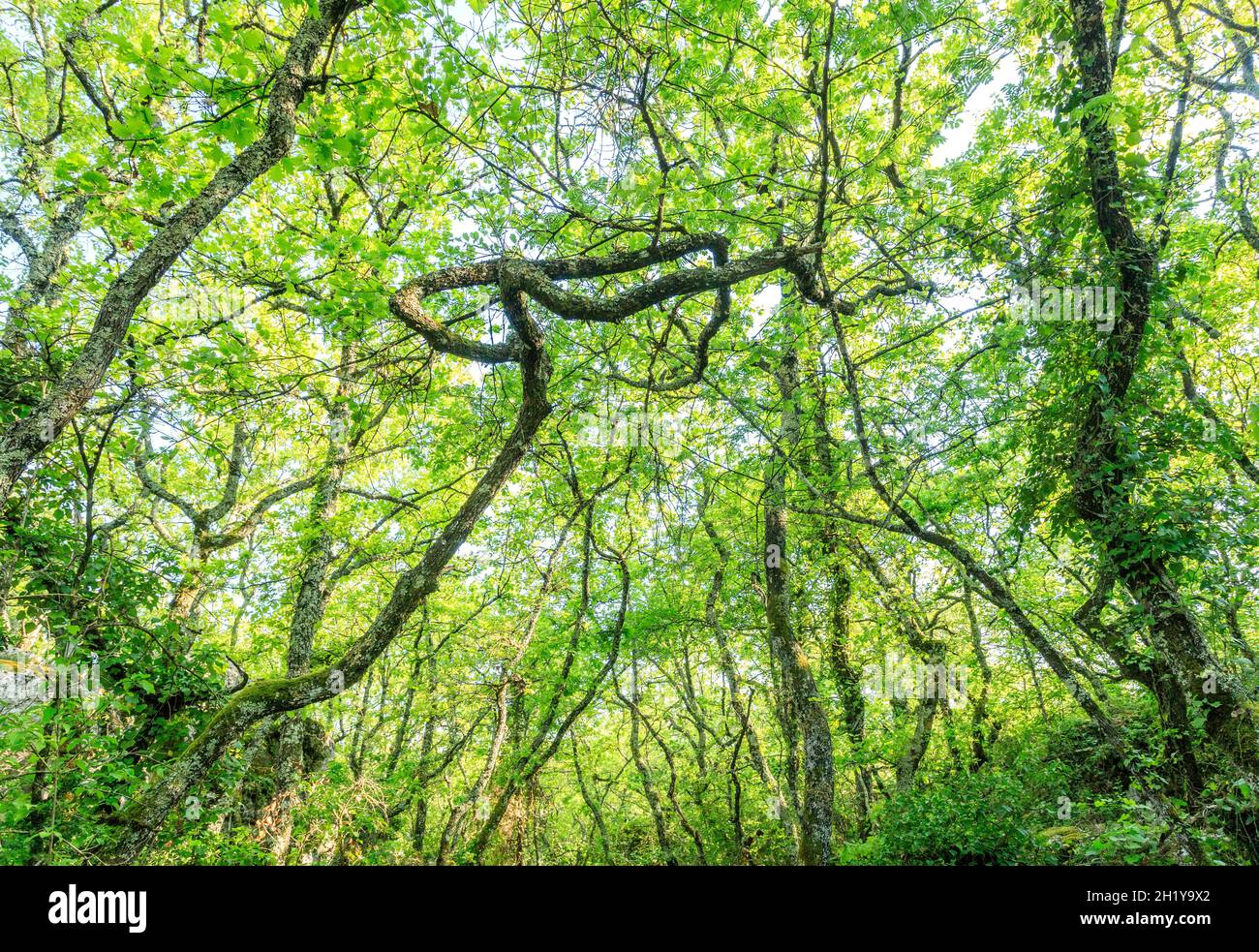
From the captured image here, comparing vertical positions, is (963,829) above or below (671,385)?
below

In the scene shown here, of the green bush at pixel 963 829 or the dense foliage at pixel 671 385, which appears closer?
the dense foliage at pixel 671 385

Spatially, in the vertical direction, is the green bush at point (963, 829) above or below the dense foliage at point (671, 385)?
below

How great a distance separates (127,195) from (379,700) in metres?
10.8

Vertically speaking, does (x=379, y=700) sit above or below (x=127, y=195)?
below

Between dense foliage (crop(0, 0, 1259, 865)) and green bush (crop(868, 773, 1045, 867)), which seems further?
green bush (crop(868, 773, 1045, 867))

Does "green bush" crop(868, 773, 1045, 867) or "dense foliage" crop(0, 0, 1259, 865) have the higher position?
"dense foliage" crop(0, 0, 1259, 865)

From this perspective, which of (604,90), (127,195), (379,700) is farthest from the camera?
(379,700)

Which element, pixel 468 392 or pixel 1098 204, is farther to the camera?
pixel 468 392

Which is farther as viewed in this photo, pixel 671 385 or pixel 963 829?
pixel 963 829

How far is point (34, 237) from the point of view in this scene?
29.1 ft

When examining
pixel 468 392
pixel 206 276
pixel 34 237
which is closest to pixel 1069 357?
pixel 468 392

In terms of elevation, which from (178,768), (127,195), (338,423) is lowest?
(178,768)
